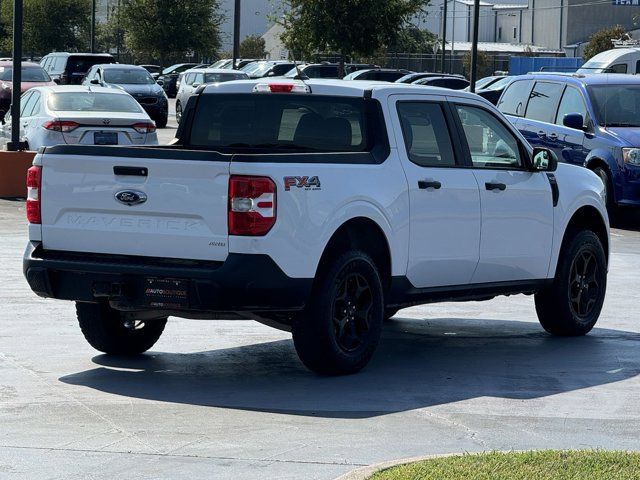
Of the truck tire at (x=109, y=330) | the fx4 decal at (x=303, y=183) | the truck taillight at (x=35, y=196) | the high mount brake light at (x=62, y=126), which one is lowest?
the truck tire at (x=109, y=330)

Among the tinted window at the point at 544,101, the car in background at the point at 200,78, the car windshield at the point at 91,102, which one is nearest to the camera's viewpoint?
the tinted window at the point at 544,101

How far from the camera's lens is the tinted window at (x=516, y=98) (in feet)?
70.2

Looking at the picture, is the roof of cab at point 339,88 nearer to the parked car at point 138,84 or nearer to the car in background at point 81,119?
the car in background at point 81,119

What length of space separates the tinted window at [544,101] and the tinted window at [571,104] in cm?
13

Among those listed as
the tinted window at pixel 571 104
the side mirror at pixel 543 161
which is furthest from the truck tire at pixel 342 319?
the tinted window at pixel 571 104

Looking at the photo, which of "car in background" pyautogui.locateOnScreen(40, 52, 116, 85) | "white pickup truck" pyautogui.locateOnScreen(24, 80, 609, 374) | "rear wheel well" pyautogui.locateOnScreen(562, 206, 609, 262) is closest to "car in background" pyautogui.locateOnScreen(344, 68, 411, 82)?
"car in background" pyautogui.locateOnScreen(40, 52, 116, 85)

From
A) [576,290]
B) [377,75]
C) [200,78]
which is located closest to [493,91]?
[377,75]

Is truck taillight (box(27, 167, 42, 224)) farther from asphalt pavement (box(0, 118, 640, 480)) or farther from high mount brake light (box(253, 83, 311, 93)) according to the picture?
high mount brake light (box(253, 83, 311, 93))

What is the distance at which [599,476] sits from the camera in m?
6.30

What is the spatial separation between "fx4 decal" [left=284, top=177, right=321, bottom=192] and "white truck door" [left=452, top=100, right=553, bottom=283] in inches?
71.9

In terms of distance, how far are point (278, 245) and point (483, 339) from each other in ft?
10.0

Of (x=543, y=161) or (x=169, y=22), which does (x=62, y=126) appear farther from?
(x=169, y=22)

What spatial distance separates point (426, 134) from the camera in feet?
32.2

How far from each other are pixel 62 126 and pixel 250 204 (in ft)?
45.1
